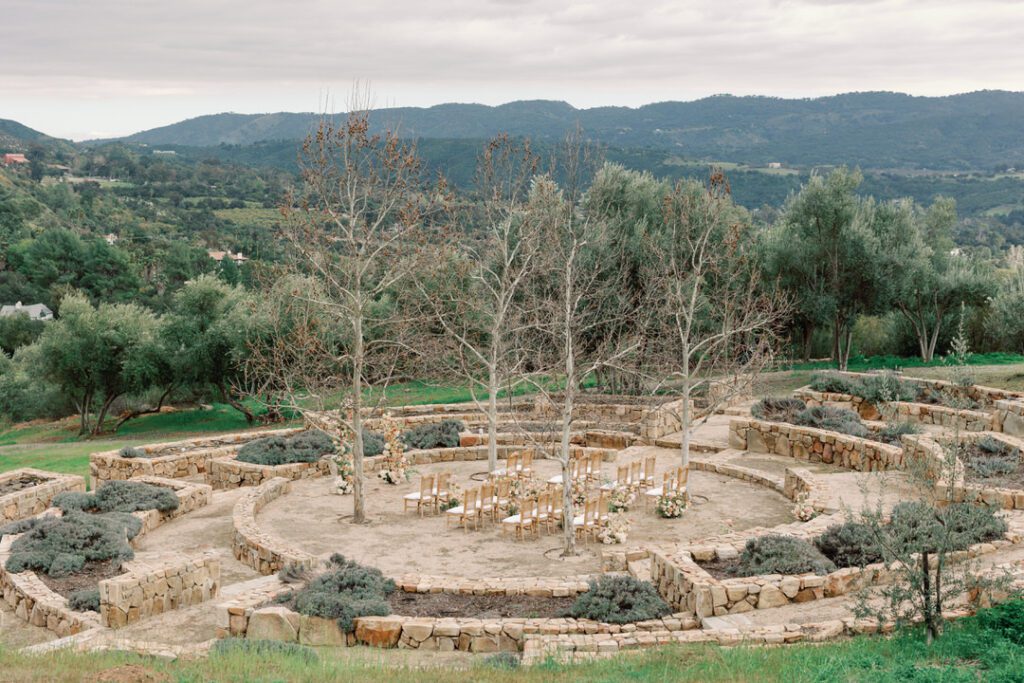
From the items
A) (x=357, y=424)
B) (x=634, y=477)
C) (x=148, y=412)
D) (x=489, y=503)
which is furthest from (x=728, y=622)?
(x=148, y=412)

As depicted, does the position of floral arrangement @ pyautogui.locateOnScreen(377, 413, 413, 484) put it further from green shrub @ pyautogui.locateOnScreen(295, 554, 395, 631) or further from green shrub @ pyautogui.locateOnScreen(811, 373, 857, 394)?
green shrub @ pyautogui.locateOnScreen(811, 373, 857, 394)

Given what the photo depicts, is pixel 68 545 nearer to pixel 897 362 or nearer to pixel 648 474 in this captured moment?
pixel 648 474

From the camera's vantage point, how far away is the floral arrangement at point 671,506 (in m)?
18.7

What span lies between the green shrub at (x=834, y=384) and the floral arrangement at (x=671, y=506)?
11.6m

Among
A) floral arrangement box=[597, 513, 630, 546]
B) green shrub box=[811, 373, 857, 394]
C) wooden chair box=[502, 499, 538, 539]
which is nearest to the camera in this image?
floral arrangement box=[597, 513, 630, 546]

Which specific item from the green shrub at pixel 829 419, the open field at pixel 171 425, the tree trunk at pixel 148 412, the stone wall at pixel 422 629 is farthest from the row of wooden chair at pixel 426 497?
the tree trunk at pixel 148 412

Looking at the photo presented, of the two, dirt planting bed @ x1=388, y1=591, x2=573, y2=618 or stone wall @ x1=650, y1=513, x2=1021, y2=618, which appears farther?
dirt planting bed @ x1=388, y1=591, x2=573, y2=618

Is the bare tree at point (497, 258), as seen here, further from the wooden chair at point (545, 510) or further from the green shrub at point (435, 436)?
the wooden chair at point (545, 510)

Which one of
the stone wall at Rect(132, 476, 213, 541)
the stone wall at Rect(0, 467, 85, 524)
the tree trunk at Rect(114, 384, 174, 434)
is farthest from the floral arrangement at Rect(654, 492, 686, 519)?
the tree trunk at Rect(114, 384, 174, 434)

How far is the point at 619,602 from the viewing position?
12156 mm

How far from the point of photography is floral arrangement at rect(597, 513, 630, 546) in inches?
669

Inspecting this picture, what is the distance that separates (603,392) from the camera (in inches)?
1361

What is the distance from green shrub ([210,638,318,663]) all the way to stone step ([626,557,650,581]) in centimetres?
520

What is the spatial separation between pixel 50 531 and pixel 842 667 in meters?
13.4
